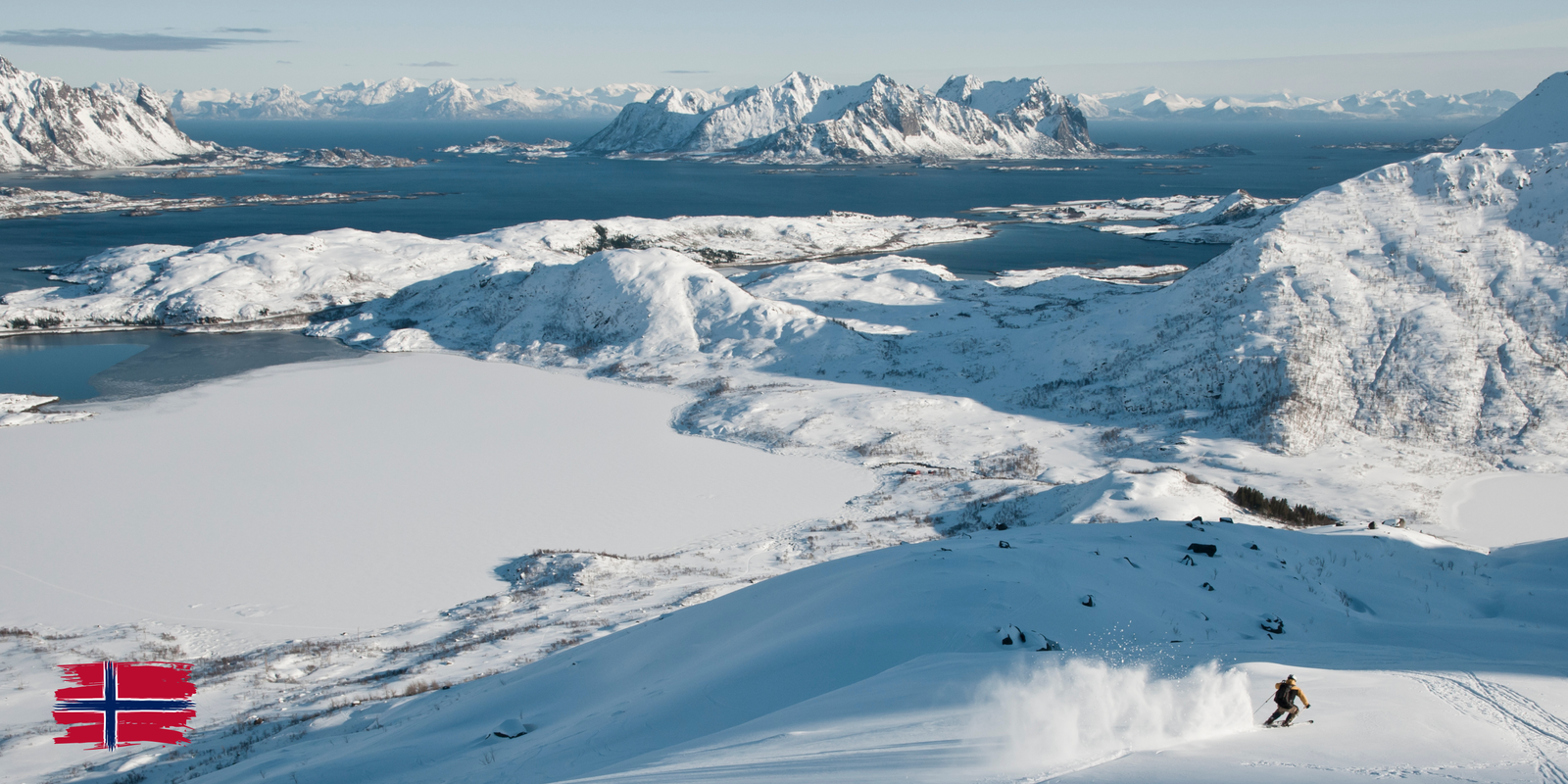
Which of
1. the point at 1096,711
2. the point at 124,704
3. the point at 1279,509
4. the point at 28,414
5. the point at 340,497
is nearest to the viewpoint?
the point at 1096,711

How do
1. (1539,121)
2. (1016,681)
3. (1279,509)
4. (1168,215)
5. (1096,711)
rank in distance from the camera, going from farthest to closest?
(1168,215) → (1539,121) → (1279,509) → (1016,681) → (1096,711)

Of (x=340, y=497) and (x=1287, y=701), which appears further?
(x=340, y=497)

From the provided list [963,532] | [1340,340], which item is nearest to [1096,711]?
[963,532]

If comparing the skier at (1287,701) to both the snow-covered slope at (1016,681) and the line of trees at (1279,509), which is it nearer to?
the snow-covered slope at (1016,681)

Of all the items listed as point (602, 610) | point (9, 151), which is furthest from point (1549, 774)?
point (9, 151)

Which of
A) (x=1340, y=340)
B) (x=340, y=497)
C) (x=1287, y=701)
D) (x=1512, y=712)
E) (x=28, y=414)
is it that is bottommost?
(x=340, y=497)

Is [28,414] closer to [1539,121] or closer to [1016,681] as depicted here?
[1016,681]

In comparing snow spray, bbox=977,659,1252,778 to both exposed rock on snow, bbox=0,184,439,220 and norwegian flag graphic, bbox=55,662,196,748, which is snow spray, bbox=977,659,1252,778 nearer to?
norwegian flag graphic, bbox=55,662,196,748

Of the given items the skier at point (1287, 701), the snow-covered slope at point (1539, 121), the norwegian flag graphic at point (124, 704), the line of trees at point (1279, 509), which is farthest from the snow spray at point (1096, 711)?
the snow-covered slope at point (1539, 121)
